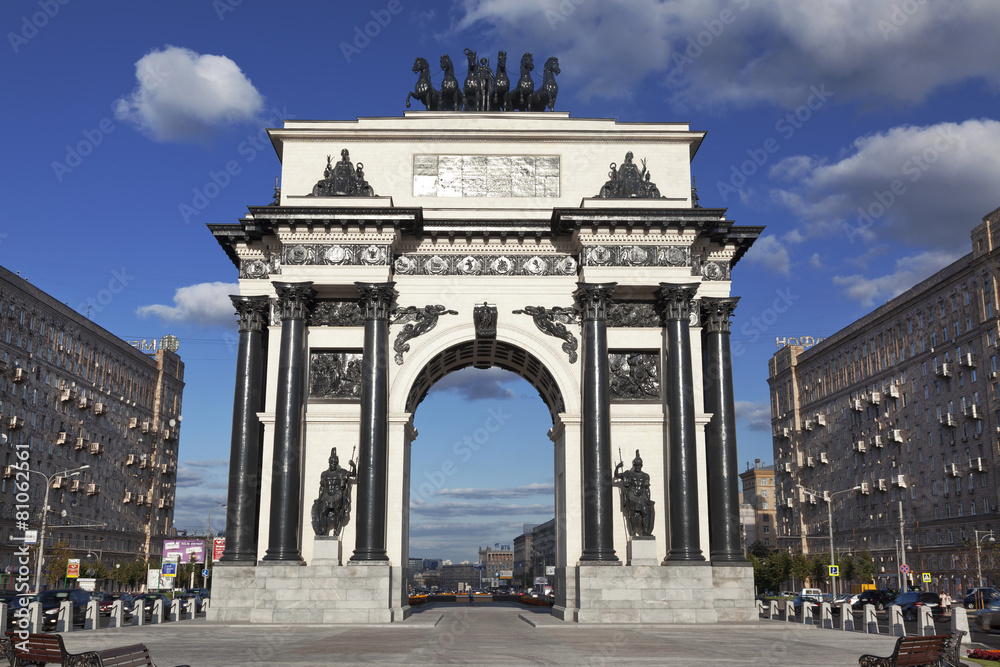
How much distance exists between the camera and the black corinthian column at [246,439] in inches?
1387

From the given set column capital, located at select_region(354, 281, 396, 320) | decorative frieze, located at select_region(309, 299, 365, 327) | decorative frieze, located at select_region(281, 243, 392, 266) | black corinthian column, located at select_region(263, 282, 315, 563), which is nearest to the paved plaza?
black corinthian column, located at select_region(263, 282, 315, 563)

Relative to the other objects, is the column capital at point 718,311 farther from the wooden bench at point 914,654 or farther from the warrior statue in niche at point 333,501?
the wooden bench at point 914,654

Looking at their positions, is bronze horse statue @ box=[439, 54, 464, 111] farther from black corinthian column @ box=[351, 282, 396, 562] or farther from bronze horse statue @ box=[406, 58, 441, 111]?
black corinthian column @ box=[351, 282, 396, 562]

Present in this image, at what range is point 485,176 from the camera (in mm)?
39062

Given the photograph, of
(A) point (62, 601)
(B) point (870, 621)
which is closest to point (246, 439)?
(A) point (62, 601)

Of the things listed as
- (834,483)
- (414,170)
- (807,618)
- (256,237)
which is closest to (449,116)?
(414,170)

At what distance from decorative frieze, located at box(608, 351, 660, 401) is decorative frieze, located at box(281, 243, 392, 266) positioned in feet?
33.2

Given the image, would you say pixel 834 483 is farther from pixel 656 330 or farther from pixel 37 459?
pixel 37 459

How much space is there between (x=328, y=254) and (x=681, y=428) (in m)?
15.6

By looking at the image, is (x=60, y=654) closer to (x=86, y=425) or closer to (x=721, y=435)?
(x=721, y=435)

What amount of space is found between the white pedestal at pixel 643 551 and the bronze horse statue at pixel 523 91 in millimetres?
20156

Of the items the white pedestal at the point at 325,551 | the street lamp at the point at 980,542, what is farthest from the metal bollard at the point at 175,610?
the street lamp at the point at 980,542

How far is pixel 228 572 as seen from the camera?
34062 mm

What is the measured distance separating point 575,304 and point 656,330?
351 centimetres
